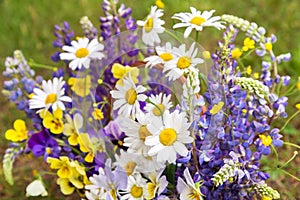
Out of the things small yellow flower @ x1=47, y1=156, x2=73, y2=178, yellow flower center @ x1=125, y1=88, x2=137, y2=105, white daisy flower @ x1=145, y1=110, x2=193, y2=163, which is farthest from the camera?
small yellow flower @ x1=47, y1=156, x2=73, y2=178

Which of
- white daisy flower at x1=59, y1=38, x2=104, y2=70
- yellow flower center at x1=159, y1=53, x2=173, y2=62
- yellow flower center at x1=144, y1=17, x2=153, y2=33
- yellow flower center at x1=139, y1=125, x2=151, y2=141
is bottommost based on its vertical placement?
yellow flower center at x1=139, y1=125, x2=151, y2=141

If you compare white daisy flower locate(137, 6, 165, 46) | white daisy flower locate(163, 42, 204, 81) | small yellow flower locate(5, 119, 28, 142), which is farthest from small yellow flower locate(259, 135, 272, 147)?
small yellow flower locate(5, 119, 28, 142)

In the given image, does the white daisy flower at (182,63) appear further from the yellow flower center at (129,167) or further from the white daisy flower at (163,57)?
the yellow flower center at (129,167)

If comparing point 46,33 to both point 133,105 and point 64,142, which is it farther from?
point 133,105

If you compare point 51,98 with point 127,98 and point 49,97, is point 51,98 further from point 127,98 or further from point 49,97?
point 127,98

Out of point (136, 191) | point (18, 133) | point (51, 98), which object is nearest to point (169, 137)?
point (136, 191)

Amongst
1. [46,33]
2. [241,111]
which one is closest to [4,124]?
[46,33]

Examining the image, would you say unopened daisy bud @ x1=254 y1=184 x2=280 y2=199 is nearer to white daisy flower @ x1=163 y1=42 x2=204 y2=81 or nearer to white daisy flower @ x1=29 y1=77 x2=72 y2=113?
white daisy flower @ x1=163 y1=42 x2=204 y2=81

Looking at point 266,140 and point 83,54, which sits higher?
point 83,54
